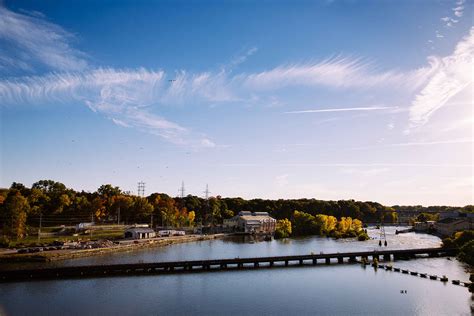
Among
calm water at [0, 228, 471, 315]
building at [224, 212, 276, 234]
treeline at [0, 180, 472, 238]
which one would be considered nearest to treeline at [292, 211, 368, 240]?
building at [224, 212, 276, 234]

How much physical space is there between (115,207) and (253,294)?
72926 mm

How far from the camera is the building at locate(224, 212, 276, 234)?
11756 cm

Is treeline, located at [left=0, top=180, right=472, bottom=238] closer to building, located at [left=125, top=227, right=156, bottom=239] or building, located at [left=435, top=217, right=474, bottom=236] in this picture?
building, located at [left=125, top=227, right=156, bottom=239]

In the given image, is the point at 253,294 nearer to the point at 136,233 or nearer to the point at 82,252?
the point at 82,252

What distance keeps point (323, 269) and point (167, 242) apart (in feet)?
130

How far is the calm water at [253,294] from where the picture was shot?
3497 cm

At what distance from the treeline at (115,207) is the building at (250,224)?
5.96m

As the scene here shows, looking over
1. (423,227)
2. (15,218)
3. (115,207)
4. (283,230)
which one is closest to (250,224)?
(283,230)

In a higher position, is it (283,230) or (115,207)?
(115,207)

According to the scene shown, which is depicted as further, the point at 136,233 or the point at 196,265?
the point at 136,233

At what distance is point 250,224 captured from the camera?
118m

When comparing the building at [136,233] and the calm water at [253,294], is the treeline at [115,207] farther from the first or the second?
the calm water at [253,294]

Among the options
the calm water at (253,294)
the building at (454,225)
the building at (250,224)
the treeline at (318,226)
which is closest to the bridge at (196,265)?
the calm water at (253,294)

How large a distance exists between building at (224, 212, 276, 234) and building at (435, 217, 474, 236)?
43.6 m
